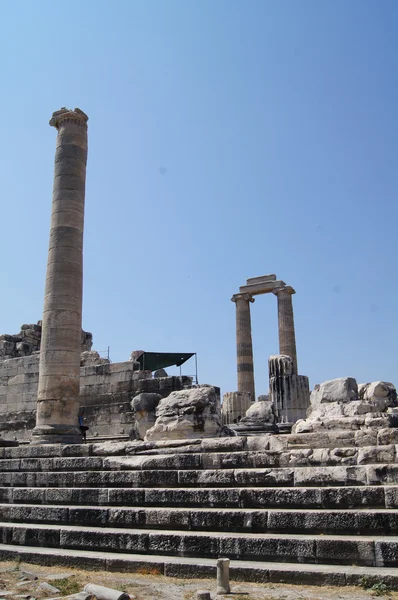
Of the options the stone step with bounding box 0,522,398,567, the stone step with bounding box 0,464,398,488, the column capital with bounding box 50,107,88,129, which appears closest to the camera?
the stone step with bounding box 0,522,398,567

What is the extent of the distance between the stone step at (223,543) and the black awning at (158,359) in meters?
13.6

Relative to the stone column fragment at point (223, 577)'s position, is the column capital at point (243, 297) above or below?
above

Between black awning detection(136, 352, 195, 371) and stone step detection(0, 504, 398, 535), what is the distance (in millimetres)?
12998

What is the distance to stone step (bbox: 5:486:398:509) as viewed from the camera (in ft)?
20.1

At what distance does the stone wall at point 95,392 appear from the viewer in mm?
18141

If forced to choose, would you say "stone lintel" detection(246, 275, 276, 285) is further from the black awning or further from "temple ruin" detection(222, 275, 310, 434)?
the black awning

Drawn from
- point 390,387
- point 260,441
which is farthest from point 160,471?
point 390,387

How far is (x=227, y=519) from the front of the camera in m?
6.59

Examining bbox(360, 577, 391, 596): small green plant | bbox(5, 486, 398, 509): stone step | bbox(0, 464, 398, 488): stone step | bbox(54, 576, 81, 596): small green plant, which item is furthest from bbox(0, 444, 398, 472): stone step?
bbox(54, 576, 81, 596): small green plant

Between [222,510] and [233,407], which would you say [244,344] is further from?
[222,510]

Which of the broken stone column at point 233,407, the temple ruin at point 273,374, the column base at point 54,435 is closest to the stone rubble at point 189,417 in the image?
the column base at point 54,435

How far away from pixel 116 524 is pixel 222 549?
6.50 feet

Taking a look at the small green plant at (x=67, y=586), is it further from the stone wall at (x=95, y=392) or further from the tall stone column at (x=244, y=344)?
the tall stone column at (x=244, y=344)

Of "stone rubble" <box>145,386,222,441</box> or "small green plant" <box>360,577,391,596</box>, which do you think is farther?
"stone rubble" <box>145,386,222,441</box>
